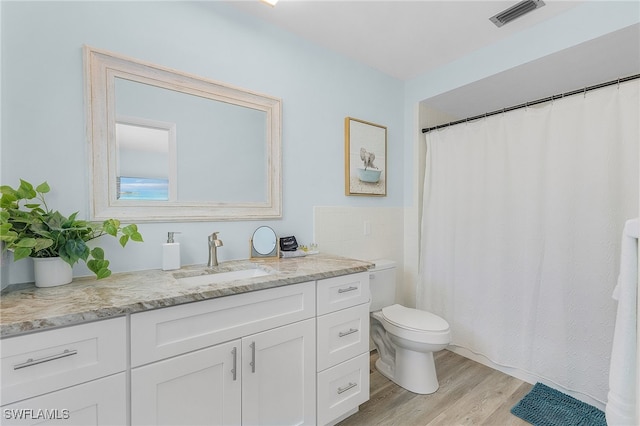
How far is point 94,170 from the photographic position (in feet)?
4.35

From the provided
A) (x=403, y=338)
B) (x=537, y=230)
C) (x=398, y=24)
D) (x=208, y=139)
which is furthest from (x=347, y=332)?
(x=398, y=24)

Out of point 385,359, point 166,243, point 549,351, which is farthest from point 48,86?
point 549,351

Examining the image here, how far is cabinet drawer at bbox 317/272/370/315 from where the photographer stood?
4.75ft

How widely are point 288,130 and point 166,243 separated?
1.03 meters

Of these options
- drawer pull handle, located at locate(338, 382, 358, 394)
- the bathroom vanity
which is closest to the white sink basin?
the bathroom vanity

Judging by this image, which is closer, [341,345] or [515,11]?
[341,345]

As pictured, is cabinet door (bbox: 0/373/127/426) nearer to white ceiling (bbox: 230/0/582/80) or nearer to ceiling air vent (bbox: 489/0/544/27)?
white ceiling (bbox: 230/0/582/80)

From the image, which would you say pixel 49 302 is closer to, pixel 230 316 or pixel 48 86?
pixel 230 316

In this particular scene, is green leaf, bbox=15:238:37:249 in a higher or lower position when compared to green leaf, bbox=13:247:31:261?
higher

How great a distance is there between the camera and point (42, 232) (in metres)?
1.07

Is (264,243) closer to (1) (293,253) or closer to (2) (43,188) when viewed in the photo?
(1) (293,253)

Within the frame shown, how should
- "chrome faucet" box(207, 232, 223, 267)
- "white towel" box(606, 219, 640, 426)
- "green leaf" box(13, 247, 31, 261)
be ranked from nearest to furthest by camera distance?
"white towel" box(606, 219, 640, 426), "green leaf" box(13, 247, 31, 261), "chrome faucet" box(207, 232, 223, 267)

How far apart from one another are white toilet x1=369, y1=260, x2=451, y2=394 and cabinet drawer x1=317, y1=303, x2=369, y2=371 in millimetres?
391

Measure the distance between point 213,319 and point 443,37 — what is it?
2266mm
